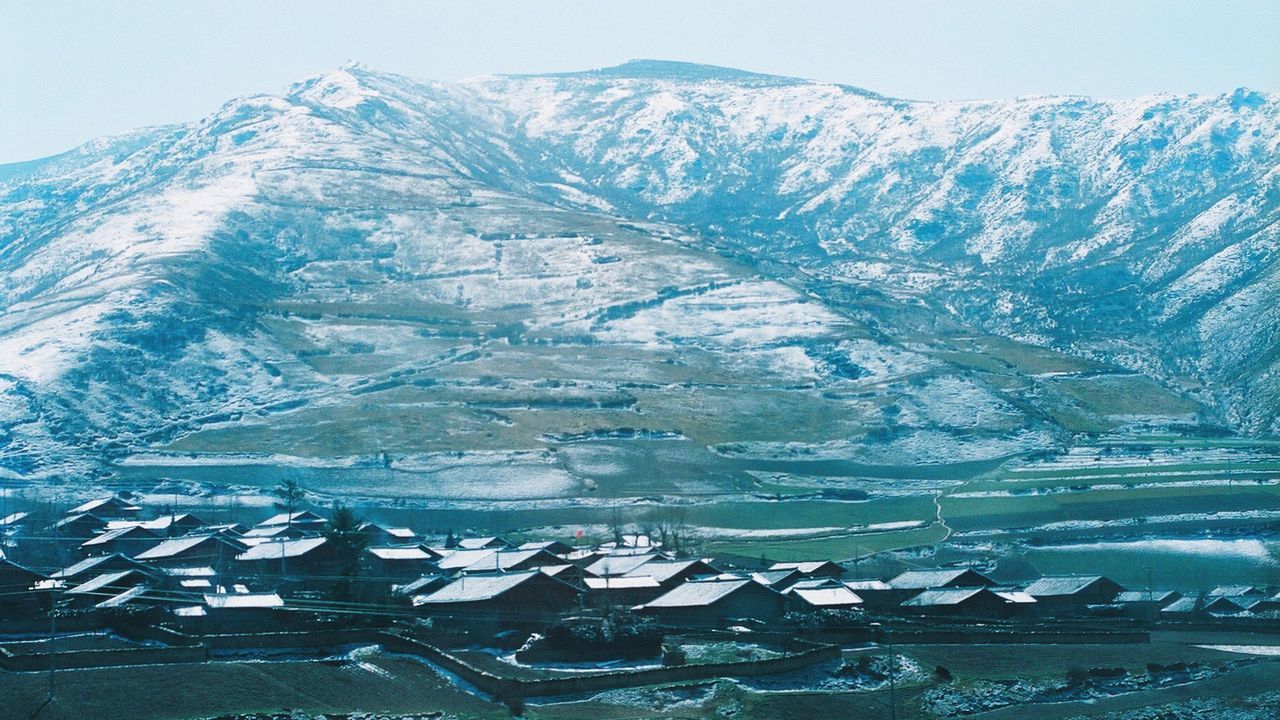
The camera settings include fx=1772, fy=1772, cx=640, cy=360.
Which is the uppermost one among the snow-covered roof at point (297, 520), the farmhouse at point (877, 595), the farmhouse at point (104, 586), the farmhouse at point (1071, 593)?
the farmhouse at point (104, 586)

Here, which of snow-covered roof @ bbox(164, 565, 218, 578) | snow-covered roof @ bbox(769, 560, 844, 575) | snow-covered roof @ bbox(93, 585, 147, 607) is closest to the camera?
snow-covered roof @ bbox(93, 585, 147, 607)

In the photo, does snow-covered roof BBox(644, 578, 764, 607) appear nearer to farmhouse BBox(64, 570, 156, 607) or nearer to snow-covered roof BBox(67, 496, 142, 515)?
farmhouse BBox(64, 570, 156, 607)

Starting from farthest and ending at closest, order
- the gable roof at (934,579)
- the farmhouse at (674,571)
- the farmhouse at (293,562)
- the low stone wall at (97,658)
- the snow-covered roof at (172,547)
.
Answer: the snow-covered roof at (172,547)
the gable roof at (934,579)
the farmhouse at (293,562)
the farmhouse at (674,571)
the low stone wall at (97,658)

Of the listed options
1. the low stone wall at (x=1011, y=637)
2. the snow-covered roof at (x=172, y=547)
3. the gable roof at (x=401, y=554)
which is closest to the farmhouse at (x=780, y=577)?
the low stone wall at (x=1011, y=637)

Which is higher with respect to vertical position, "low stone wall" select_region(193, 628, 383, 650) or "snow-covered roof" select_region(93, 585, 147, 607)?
"snow-covered roof" select_region(93, 585, 147, 607)

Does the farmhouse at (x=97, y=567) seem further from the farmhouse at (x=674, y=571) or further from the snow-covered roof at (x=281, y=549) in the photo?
the farmhouse at (x=674, y=571)

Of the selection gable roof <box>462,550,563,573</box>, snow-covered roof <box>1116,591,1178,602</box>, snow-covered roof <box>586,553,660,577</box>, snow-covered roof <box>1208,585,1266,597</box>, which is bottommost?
snow-covered roof <box>1208,585,1266,597</box>

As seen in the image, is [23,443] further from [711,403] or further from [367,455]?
[711,403]

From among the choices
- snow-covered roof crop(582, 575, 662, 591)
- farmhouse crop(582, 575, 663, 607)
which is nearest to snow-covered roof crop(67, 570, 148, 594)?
farmhouse crop(582, 575, 663, 607)
